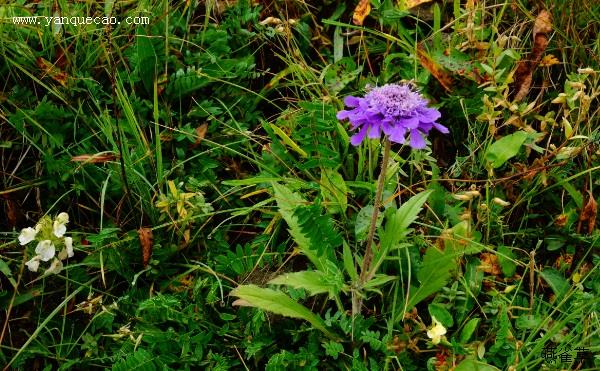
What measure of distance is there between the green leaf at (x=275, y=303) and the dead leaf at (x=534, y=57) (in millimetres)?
1107

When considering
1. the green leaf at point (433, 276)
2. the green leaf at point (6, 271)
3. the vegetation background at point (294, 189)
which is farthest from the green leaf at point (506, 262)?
the green leaf at point (6, 271)

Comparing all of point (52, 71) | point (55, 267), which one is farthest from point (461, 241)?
point (52, 71)

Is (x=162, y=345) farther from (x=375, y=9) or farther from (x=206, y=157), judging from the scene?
(x=375, y=9)

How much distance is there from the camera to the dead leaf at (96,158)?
83.8 inches

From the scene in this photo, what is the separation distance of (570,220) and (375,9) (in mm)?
1136

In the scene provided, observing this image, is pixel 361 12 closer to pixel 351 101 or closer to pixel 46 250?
pixel 351 101

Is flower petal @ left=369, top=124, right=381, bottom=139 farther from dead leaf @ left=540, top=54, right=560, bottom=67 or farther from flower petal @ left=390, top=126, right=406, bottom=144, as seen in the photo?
dead leaf @ left=540, top=54, right=560, bottom=67

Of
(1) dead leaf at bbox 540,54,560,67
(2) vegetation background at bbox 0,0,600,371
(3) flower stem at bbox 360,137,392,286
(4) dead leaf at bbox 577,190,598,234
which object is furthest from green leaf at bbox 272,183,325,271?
(1) dead leaf at bbox 540,54,560,67

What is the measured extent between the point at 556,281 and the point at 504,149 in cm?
46

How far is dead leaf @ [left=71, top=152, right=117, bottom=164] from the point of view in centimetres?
213

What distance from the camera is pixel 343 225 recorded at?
2.08m

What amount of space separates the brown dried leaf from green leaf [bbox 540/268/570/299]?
0.64ft

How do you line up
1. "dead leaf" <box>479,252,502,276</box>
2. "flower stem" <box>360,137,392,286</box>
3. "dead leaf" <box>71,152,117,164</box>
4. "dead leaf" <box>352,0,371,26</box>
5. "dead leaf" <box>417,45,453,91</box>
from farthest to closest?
"dead leaf" <box>352,0,371,26</box>
"dead leaf" <box>417,45,453,91</box>
"dead leaf" <box>71,152,117,164</box>
"dead leaf" <box>479,252,502,276</box>
"flower stem" <box>360,137,392,286</box>

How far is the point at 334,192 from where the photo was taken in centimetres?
206
